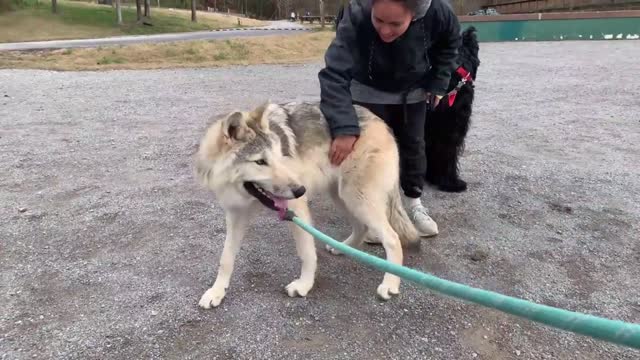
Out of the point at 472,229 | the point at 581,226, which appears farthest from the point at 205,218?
the point at 581,226

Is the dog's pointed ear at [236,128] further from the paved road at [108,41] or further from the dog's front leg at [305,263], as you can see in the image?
the paved road at [108,41]

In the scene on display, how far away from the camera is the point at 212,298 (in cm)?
300

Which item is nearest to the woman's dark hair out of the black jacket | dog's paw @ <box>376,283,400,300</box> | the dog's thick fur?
the black jacket

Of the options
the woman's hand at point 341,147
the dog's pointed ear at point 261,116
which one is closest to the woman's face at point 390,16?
the woman's hand at point 341,147

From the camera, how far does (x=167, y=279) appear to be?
10.8ft

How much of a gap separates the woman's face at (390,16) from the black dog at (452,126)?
1.94 meters

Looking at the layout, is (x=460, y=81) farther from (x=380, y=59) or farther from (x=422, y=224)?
(x=422, y=224)

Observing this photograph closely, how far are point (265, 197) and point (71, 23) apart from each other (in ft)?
164

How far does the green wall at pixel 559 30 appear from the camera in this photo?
81.6 feet

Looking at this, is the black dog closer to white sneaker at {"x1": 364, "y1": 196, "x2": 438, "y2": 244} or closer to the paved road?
white sneaker at {"x1": 364, "y1": 196, "x2": 438, "y2": 244}

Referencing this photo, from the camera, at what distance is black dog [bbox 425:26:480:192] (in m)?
4.81

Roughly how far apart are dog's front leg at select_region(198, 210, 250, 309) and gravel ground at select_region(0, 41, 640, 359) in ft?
0.29

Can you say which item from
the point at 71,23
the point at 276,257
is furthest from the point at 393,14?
the point at 71,23

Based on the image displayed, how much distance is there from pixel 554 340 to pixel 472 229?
1513 mm
